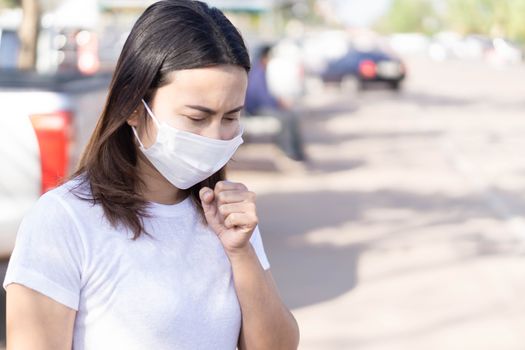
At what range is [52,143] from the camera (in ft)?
17.4

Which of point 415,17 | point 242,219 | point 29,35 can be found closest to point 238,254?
point 242,219

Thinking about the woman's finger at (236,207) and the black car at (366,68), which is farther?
the black car at (366,68)

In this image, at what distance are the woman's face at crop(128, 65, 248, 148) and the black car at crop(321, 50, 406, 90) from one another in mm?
33949

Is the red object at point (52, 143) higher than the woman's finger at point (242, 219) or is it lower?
lower

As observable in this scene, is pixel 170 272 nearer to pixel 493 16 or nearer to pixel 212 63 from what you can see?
pixel 212 63

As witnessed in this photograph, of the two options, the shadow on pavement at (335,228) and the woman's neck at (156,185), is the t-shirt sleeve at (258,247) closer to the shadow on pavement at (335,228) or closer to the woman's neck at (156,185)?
the woman's neck at (156,185)

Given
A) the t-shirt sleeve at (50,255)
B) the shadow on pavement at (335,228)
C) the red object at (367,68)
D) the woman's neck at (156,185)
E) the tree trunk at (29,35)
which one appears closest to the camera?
the t-shirt sleeve at (50,255)

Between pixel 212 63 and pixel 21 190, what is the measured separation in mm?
3273

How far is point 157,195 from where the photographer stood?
90.4 inches

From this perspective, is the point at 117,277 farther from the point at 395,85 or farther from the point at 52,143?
the point at 395,85

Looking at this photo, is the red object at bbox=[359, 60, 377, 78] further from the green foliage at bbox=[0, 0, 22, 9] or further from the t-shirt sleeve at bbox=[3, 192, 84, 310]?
the t-shirt sleeve at bbox=[3, 192, 84, 310]

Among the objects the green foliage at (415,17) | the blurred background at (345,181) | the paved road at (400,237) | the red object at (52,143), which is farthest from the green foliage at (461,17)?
the red object at (52,143)

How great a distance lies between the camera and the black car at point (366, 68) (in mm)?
36250

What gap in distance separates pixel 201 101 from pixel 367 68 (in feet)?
115
